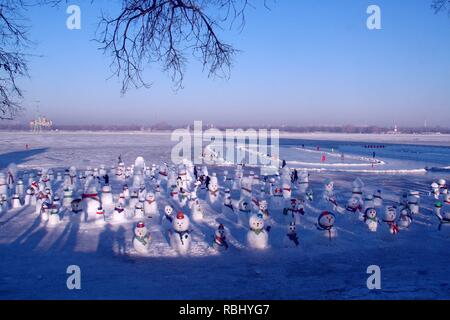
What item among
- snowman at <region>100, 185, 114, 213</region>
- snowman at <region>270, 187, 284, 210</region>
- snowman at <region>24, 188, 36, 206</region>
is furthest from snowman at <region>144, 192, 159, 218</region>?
snowman at <region>24, 188, 36, 206</region>

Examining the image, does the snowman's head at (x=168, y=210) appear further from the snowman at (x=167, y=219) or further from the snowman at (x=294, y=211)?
the snowman at (x=294, y=211)

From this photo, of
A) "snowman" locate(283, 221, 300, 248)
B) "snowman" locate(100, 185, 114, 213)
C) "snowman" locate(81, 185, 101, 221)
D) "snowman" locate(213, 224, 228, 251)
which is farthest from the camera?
"snowman" locate(100, 185, 114, 213)

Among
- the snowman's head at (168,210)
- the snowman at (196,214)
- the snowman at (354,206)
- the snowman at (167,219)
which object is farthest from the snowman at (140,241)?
the snowman at (354,206)

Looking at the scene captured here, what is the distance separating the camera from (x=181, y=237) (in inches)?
295

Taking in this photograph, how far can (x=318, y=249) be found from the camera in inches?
306

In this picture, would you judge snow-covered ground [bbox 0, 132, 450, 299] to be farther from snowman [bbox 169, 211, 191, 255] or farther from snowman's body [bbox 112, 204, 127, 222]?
snowman's body [bbox 112, 204, 127, 222]

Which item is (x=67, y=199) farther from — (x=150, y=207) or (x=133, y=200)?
(x=150, y=207)

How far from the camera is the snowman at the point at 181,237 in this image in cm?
747

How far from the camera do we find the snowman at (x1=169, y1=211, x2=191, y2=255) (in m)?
7.47

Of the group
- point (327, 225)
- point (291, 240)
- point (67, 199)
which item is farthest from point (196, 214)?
point (67, 199)

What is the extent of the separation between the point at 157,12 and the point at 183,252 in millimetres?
4657
